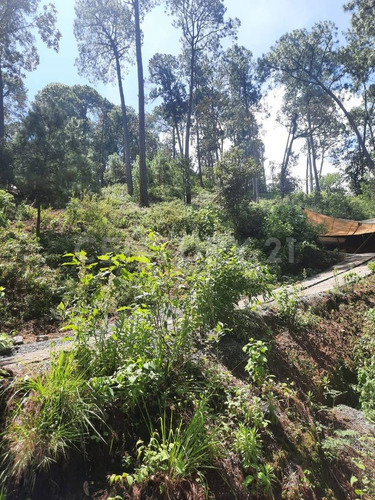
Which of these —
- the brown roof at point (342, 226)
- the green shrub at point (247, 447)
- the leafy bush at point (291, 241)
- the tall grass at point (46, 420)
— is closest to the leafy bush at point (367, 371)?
the green shrub at point (247, 447)

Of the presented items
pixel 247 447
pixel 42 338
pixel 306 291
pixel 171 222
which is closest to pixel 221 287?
pixel 247 447

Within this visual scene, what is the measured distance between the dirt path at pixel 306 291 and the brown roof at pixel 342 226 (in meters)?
1.46

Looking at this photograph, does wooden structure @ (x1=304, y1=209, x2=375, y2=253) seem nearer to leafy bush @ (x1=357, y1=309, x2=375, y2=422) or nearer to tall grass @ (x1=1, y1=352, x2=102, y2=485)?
leafy bush @ (x1=357, y1=309, x2=375, y2=422)

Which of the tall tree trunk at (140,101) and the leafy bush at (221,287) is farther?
the tall tree trunk at (140,101)

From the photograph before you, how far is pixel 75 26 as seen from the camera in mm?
16547

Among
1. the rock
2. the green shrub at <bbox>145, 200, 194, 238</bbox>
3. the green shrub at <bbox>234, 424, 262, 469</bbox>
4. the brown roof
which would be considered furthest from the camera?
the brown roof

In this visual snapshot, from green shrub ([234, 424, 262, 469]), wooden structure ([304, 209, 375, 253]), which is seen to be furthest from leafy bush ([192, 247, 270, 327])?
wooden structure ([304, 209, 375, 253])

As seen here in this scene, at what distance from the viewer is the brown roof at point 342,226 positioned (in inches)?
479

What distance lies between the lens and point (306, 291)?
6438mm

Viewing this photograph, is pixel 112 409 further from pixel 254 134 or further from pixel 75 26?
pixel 254 134

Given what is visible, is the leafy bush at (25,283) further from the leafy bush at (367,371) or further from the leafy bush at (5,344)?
the leafy bush at (367,371)

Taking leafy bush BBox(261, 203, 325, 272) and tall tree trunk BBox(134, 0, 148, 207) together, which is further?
tall tree trunk BBox(134, 0, 148, 207)

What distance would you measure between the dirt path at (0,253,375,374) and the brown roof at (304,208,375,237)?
57.6 inches

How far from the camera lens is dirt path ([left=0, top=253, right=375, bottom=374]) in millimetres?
2492
